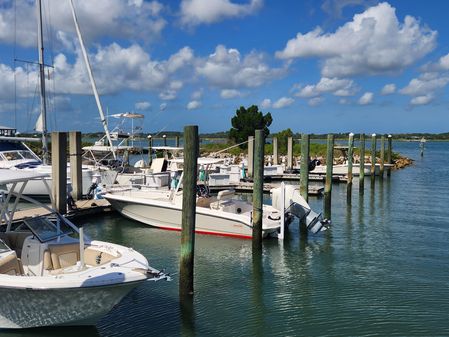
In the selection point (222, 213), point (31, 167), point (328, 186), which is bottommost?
point (222, 213)

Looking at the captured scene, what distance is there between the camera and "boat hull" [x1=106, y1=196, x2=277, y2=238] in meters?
17.0

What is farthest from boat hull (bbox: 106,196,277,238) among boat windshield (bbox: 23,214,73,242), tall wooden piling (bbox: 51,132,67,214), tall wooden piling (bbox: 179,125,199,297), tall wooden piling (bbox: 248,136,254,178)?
tall wooden piling (bbox: 248,136,254,178)

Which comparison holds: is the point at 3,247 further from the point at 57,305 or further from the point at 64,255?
the point at 57,305

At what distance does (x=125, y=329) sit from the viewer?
969 centimetres

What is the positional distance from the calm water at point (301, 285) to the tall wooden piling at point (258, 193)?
0.57m

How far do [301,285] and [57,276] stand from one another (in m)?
6.41

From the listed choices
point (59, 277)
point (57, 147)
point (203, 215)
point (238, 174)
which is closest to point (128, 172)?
point (238, 174)

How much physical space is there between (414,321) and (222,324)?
13.4 feet

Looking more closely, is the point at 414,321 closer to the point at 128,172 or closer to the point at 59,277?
the point at 59,277

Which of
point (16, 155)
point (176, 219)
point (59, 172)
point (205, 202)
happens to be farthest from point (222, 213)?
point (16, 155)

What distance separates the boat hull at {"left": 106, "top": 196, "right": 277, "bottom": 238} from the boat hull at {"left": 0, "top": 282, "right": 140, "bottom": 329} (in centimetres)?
822

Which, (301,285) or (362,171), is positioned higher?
(362,171)

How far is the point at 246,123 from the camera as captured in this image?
5712 cm

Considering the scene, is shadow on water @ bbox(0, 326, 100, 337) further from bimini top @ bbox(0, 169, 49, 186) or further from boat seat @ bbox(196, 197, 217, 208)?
boat seat @ bbox(196, 197, 217, 208)
